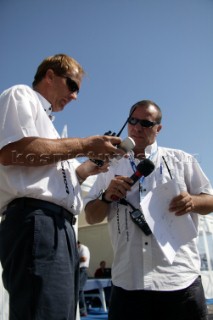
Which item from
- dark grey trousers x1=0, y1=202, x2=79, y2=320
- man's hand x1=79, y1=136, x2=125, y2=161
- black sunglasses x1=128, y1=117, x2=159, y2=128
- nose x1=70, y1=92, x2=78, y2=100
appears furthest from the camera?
black sunglasses x1=128, y1=117, x2=159, y2=128

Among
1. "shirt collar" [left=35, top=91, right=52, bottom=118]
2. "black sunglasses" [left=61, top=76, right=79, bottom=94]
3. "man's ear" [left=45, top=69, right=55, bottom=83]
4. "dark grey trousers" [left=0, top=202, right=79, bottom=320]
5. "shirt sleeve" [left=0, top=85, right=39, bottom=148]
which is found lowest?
"dark grey trousers" [left=0, top=202, right=79, bottom=320]

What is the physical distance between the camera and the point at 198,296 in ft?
6.36

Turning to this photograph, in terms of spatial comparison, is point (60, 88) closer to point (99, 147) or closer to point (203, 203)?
point (99, 147)

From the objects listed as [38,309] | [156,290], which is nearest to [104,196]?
[156,290]

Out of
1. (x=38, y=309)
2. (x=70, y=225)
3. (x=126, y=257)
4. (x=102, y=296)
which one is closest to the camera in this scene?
(x=38, y=309)

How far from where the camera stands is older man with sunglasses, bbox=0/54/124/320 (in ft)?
4.31

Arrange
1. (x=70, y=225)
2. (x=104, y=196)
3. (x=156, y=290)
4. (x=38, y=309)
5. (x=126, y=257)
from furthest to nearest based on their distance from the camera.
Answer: (x=104, y=196), (x=126, y=257), (x=156, y=290), (x=70, y=225), (x=38, y=309)

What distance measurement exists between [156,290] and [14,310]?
945mm

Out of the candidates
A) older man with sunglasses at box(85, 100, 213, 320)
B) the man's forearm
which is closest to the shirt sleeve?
older man with sunglasses at box(85, 100, 213, 320)

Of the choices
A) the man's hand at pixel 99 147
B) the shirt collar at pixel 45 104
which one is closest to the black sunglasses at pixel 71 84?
the shirt collar at pixel 45 104

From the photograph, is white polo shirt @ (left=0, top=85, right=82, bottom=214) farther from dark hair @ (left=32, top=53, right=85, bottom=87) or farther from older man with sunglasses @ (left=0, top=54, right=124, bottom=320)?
dark hair @ (left=32, top=53, right=85, bottom=87)

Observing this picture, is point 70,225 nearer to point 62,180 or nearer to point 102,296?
point 62,180

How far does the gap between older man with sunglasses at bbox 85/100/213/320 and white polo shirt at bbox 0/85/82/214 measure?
0.53m

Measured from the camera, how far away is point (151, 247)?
202 centimetres
